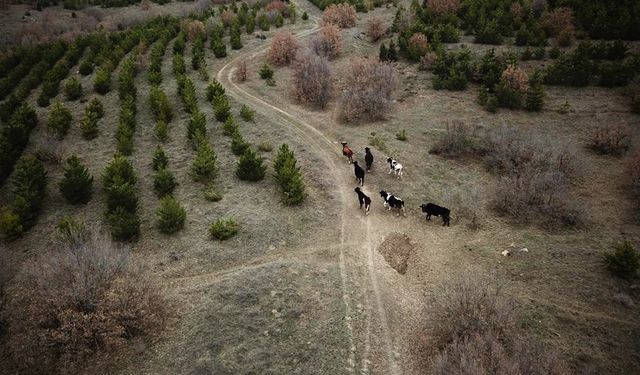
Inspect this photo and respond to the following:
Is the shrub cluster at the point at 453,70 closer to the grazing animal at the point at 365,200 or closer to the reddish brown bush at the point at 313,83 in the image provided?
the reddish brown bush at the point at 313,83

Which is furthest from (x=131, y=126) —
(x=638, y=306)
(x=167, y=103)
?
(x=638, y=306)

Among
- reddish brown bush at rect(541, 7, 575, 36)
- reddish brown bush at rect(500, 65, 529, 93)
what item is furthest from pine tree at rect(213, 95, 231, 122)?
reddish brown bush at rect(541, 7, 575, 36)

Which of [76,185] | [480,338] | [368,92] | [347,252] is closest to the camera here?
[480,338]

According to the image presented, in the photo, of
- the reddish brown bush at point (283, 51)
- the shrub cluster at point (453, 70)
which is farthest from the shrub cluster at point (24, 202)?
the shrub cluster at point (453, 70)

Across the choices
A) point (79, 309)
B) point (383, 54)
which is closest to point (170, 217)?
point (79, 309)

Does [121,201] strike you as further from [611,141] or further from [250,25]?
[250,25]

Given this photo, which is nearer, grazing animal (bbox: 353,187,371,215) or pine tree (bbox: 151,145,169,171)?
grazing animal (bbox: 353,187,371,215)

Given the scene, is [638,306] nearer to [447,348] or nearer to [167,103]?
[447,348]

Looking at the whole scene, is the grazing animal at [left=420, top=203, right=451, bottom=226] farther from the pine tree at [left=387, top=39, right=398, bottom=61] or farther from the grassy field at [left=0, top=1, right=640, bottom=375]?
the pine tree at [left=387, top=39, right=398, bottom=61]
